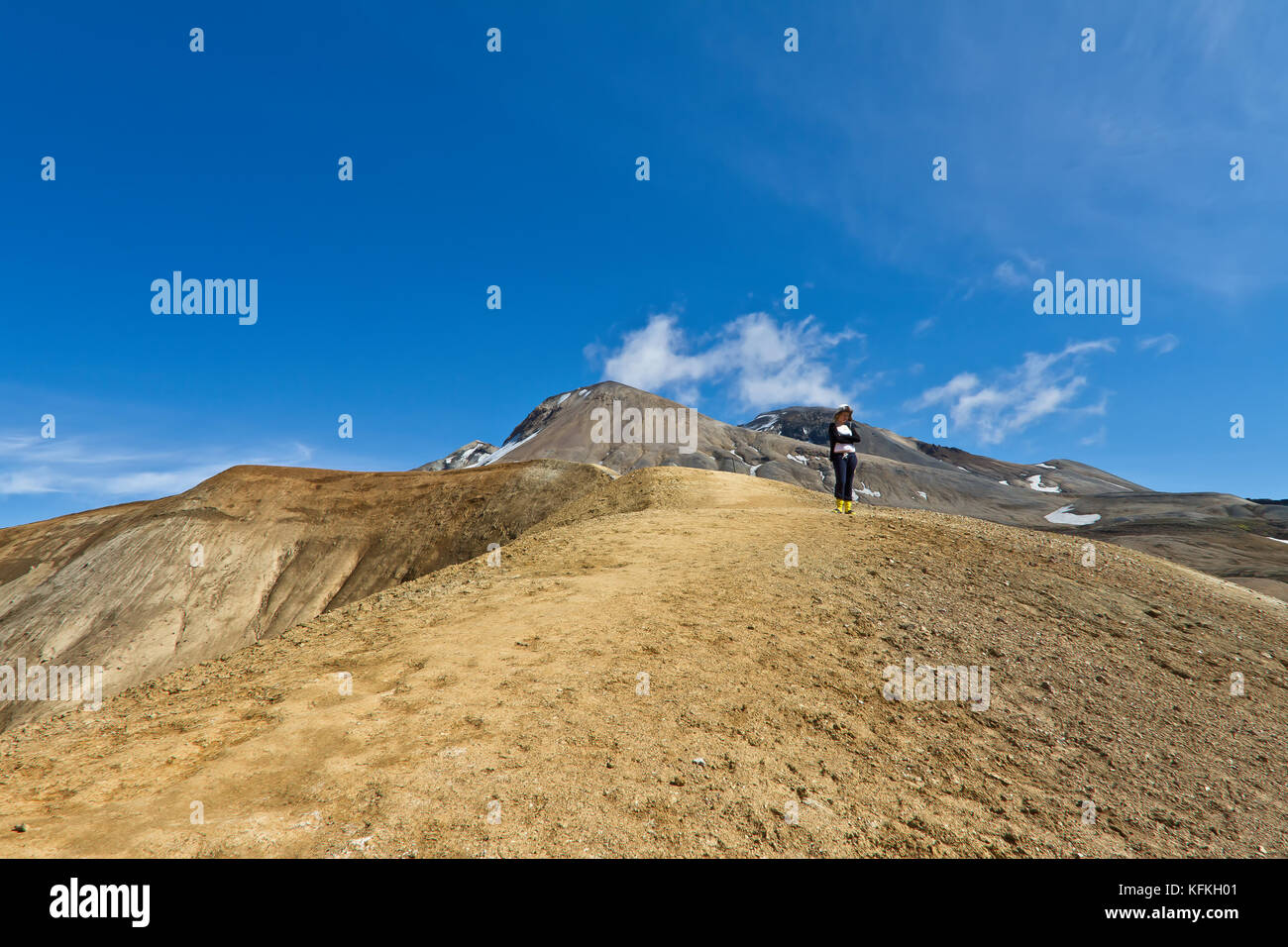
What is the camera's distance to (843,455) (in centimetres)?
1534

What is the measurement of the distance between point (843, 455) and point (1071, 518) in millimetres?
129780

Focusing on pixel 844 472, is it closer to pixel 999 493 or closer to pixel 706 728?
pixel 706 728

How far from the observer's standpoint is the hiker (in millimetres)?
15234

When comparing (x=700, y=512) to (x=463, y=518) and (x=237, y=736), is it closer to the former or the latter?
(x=237, y=736)

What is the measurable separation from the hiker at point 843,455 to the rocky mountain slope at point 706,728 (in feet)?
13.4

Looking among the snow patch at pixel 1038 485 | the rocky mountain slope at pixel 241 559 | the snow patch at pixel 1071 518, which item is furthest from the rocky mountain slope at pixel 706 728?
the snow patch at pixel 1038 485

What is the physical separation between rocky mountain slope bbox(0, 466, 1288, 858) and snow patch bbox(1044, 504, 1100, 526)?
411 ft

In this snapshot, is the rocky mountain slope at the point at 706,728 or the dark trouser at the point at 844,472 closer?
the rocky mountain slope at the point at 706,728

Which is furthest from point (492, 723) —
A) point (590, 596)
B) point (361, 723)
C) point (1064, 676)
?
point (1064, 676)

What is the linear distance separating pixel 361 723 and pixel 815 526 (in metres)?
10.6

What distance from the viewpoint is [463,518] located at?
124 ft

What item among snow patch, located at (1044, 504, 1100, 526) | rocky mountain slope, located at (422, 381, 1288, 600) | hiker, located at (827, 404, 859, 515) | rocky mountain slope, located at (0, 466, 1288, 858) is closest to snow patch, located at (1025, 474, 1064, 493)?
rocky mountain slope, located at (422, 381, 1288, 600)

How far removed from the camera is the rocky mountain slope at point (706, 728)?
450 cm

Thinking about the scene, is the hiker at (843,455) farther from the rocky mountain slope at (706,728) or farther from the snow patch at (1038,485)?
the snow patch at (1038,485)
